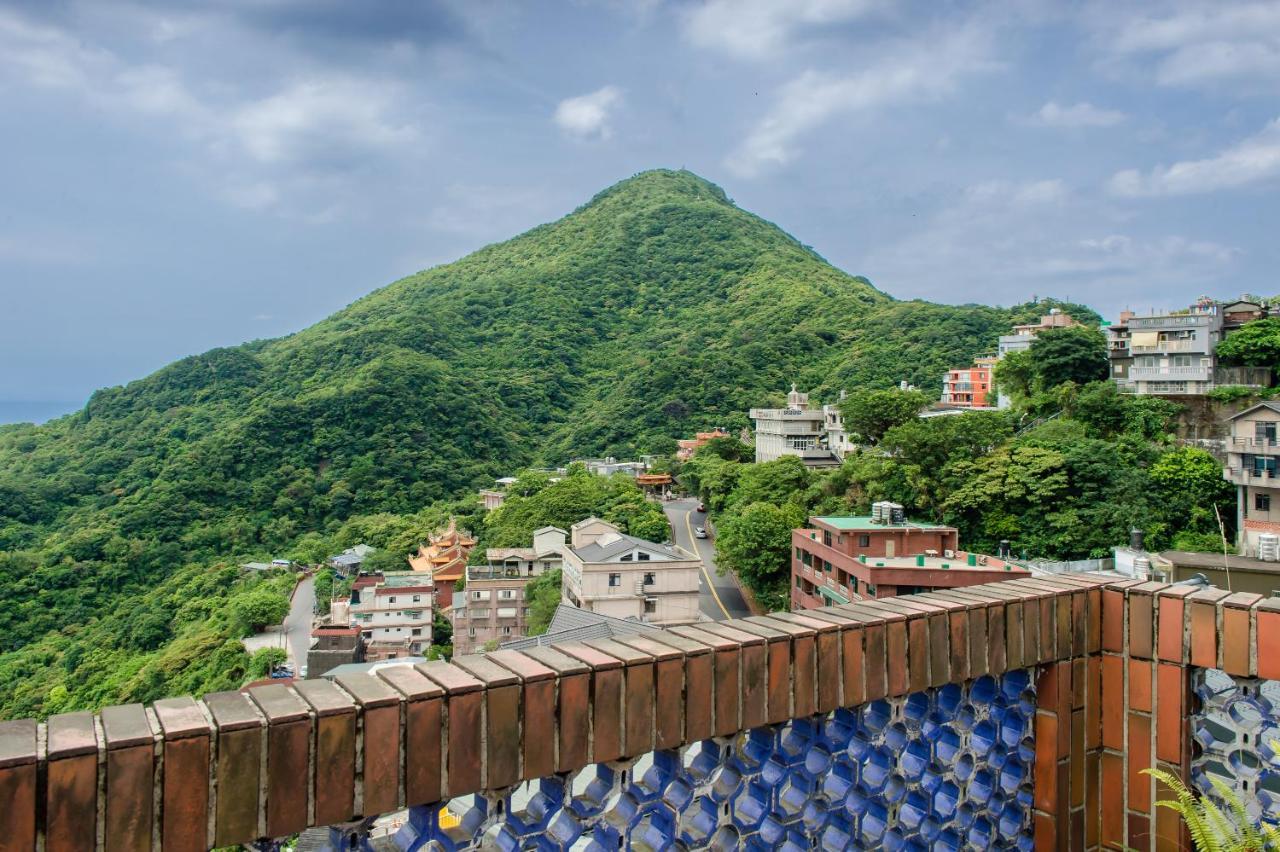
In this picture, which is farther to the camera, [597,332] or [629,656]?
[597,332]

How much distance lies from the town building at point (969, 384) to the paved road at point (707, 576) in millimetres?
14002

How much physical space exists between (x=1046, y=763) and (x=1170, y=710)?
43cm

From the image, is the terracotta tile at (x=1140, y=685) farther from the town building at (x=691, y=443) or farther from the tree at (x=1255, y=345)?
the town building at (x=691, y=443)

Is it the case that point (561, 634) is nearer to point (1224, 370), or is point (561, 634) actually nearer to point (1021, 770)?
point (1021, 770)

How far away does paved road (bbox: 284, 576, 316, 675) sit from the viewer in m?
31.5

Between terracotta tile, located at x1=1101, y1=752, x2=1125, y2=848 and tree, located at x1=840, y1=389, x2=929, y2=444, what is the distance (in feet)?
95.3

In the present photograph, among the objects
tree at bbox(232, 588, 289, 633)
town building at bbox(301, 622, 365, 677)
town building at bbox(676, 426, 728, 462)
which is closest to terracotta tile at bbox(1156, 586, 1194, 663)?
town building at bbox(301, 622, 365, 677)

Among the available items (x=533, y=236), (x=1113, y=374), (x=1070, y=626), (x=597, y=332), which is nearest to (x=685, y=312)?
(x=597, y=332)

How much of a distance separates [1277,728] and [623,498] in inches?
1382

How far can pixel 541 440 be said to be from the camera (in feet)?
225

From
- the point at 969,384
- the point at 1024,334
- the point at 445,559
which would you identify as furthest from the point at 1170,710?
the point at 969,384

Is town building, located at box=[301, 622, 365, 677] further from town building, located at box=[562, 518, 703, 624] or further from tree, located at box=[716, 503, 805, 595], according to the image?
tree, located at box=[716, 503, 805, 595]

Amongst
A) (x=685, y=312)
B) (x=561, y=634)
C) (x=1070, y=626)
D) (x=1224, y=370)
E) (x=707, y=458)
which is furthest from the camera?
(x=685, y=312)

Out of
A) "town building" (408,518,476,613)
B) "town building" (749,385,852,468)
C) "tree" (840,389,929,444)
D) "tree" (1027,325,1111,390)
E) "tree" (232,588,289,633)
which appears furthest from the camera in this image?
"town building" (749,385,852,468)
